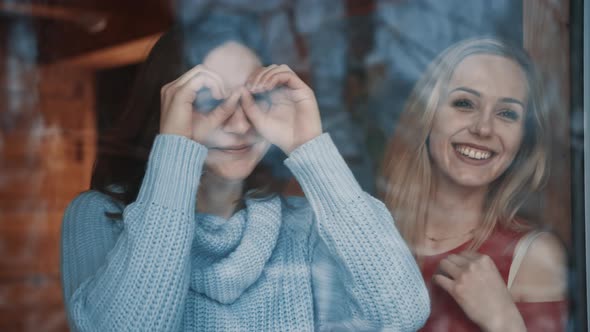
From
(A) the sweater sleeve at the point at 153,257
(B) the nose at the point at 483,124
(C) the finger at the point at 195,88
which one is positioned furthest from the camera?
(B) the nose at the point at 483,124

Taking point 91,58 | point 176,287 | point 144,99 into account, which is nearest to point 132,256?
point 176,287

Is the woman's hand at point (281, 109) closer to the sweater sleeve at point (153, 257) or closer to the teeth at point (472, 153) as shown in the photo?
the sweater sleeve at point (153, 257)

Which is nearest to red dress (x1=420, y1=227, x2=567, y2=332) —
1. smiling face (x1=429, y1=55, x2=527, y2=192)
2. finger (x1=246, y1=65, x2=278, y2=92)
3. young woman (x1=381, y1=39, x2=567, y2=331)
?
young woman (x1=381, y1=39, x2=567, y2=331)

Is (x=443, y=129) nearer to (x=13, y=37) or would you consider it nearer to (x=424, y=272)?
(x=424, y=272)

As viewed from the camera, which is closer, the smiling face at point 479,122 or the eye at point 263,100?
the eye at point 263,100

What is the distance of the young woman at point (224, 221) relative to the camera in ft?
3.37

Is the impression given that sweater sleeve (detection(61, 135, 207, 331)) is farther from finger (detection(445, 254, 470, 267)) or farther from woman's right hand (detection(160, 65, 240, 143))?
finger (detection(445, 254, 470, 267))

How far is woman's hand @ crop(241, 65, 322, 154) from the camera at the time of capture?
3.86ft

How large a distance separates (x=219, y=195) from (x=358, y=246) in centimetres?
29

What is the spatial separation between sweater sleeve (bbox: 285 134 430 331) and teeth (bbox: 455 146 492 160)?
273 millimetres

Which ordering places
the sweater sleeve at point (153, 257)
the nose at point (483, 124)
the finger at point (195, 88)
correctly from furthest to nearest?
the nose at point (483, 124) < the finger at point (195, 88) < the sweater sleeve at point (153, 257)

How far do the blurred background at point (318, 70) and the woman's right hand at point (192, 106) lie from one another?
0.22 metres

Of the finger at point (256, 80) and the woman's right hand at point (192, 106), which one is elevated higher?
the finger at point (256, 80)

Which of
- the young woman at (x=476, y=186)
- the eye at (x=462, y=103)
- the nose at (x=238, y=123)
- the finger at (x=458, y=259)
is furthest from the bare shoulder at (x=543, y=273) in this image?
the nose at (x=238, y=123)
